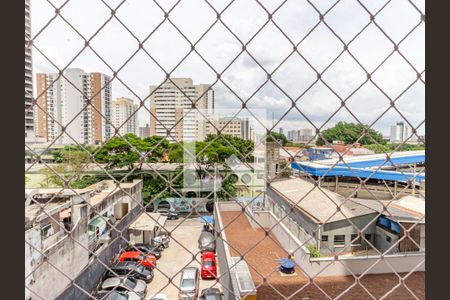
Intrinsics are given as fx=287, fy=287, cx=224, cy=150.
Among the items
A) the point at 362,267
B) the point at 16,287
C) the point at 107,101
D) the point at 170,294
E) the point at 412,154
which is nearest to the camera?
the point at 16,287

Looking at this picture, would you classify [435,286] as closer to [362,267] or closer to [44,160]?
[44,160]

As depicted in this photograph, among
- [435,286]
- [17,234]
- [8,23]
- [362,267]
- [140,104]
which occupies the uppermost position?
[8,23]

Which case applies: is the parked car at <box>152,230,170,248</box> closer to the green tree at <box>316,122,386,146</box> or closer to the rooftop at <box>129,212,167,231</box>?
the rooftop at <box>129,212,167,231</box>

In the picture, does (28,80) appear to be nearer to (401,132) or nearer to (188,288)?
(401,132)

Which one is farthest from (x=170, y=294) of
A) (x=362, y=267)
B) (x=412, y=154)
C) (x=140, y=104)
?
(x=140, y=104)

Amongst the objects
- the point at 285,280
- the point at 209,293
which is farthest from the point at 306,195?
the point at 285,280

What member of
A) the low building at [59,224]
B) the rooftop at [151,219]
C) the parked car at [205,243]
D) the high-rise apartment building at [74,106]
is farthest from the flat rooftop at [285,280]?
the high-rise apartment building at [74,106]

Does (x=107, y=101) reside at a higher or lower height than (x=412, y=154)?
higher
